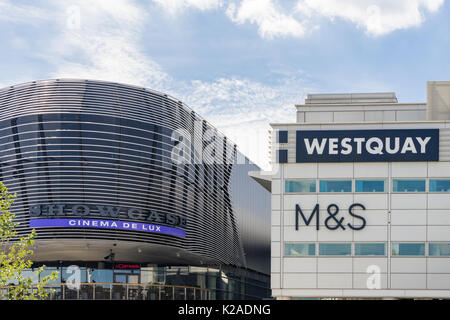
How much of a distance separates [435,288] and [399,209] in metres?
5.79

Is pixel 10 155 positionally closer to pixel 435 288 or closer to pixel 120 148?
pixel 120 148

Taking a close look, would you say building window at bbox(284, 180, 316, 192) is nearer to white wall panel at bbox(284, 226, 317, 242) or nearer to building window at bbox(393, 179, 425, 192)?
white wall panel at bbox(284, 226, 317, 242)

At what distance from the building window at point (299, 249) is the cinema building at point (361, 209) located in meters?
0.07

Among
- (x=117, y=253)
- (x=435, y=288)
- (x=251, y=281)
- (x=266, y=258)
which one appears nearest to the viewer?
(x=435, y=288)

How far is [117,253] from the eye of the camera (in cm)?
7344

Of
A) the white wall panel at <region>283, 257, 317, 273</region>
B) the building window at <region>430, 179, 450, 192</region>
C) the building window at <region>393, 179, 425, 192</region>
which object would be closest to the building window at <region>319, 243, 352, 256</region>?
the white wall panel at <region>283, 257, 317, 273</region>

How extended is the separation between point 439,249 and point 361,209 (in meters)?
5.89

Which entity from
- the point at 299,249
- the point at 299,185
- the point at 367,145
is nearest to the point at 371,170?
the point at 367,145

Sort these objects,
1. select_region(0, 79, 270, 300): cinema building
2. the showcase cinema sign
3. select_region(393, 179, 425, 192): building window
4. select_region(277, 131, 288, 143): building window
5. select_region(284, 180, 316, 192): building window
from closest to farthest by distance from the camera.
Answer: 1. select_region(393, 179, 425, 192): building window
2. select_region(284, 180, 316, 192): building window
3. select_region(277, 131, 288, 143): building window
4. the showcase cinema sign
5. select_region(0, 79, 270, 300): cinema building

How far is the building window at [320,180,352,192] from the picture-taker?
45.8 m

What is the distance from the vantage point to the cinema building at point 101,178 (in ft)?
215

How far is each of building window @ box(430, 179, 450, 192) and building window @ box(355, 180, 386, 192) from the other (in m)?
3.25
